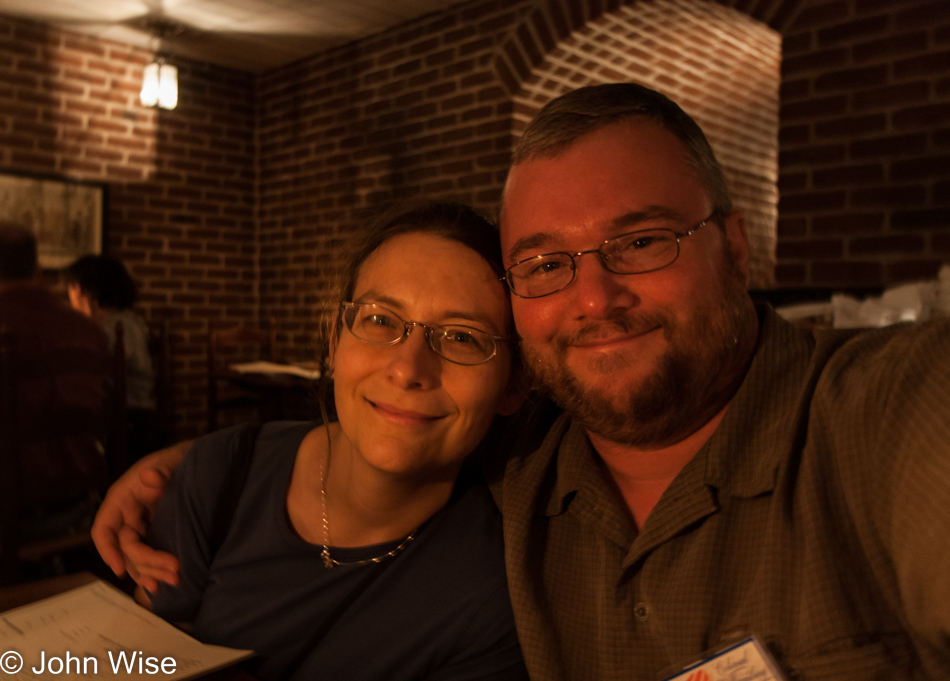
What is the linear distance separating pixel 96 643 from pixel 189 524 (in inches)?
10.5

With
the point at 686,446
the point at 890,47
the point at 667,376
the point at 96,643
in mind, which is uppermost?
the point at 890,47

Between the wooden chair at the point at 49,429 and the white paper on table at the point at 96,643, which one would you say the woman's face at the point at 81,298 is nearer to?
the wooden chair at the point at 49,429

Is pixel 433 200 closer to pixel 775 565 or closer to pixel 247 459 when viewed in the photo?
pixel 247 459

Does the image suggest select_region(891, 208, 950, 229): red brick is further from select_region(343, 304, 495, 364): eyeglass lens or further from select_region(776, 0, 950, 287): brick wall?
select_region(343, 304, 495, 364): eyeglass lens

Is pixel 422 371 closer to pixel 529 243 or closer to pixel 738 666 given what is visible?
pixel 529 243

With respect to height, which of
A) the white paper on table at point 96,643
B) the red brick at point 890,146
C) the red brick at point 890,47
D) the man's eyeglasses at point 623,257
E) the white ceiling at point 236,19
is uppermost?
the white ceiling at point 236,19

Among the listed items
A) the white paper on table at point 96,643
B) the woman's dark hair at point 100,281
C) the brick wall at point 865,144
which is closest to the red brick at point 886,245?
the brick wall at point 865,144

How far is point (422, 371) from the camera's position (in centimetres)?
109

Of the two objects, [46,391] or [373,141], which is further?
[373,141]

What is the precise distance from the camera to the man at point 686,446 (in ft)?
2.60

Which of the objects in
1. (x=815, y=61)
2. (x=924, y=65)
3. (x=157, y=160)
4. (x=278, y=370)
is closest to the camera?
(x=924, y=65)

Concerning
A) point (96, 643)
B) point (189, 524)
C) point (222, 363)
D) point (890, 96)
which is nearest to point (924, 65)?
point (890, 96)

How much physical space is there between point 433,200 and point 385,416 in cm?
47

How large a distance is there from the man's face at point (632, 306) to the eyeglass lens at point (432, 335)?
81mm
